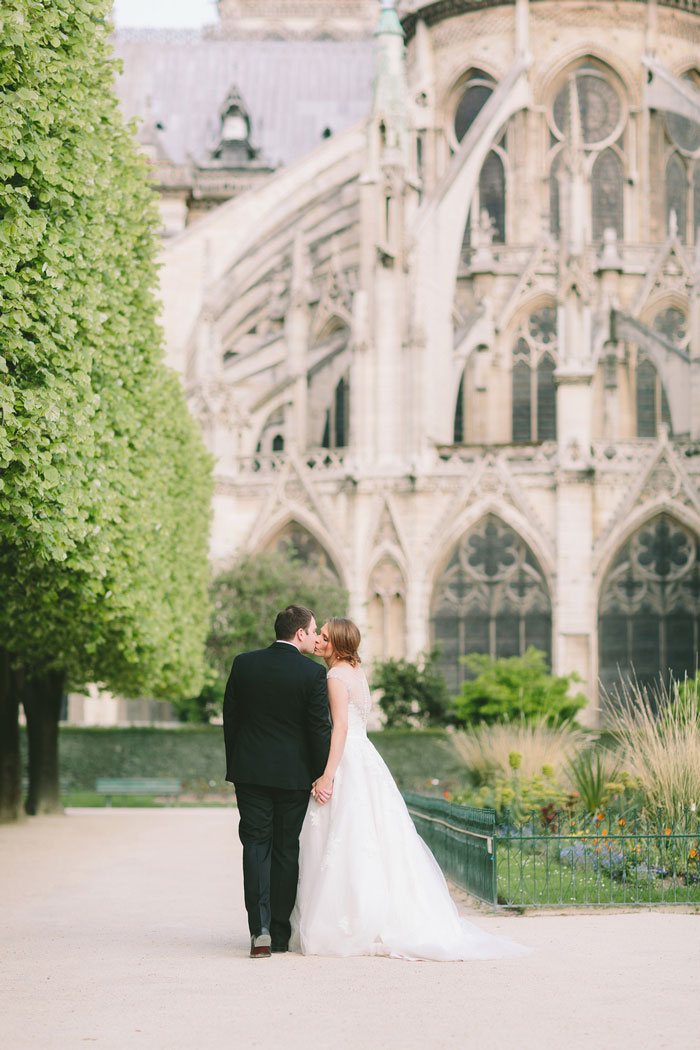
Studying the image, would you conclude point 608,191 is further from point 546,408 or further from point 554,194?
point 546,408

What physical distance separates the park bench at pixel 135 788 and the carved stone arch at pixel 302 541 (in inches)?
298

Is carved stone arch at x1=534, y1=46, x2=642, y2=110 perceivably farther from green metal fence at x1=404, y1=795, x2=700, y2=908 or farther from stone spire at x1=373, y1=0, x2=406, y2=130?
green metal fence at x1=404, y1=795, x2=700, y2=908

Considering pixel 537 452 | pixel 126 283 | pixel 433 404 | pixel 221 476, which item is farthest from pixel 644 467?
pixel 126 283

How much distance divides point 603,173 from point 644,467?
32.2 feet

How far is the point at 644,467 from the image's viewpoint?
3272 cm

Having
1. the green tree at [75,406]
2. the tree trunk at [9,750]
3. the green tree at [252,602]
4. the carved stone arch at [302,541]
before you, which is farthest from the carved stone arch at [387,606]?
the tree trunk at [9,750]

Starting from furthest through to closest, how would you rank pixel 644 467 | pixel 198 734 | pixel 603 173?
pixel 603 173 < pixel 644 467 < pixel 198 734

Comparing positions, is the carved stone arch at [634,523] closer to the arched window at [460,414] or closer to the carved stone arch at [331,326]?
the arched window at [460,414]

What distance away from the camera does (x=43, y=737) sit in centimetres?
2111

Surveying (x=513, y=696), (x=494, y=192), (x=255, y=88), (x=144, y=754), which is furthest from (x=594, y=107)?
(x=144, y=754)

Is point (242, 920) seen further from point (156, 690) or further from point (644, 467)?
point (644, 467)

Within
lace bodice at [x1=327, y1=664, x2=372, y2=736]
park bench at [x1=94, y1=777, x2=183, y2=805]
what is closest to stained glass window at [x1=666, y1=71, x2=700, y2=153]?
park bench at [x1=94, y1=777, x2=183, y2=805]

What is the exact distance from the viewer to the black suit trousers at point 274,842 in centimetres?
781

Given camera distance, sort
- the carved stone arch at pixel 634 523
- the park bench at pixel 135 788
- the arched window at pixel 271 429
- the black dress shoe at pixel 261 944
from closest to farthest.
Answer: the black dress shoe at pixel 261 944 → the park bench at pixel 135 788 → the carved stone arch at pixel 634 523 → the arched window at pixel 271 429
